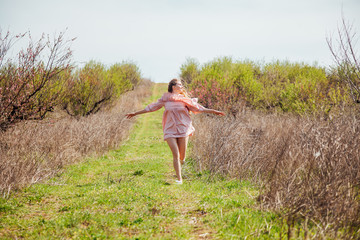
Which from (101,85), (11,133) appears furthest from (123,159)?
(101,85)

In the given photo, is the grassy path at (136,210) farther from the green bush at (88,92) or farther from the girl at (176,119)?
the green bush at (88,92)

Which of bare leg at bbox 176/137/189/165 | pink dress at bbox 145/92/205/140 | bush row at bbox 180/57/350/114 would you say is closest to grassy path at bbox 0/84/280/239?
bare leg at bbox 176/137/189/165

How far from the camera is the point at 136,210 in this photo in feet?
15.3

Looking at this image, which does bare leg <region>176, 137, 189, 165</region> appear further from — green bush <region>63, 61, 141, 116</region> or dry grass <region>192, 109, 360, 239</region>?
green bush <region>63, 61, 141, 116</region>

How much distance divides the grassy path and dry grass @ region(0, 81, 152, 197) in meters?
Answer: 0.35

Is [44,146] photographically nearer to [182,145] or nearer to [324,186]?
[182,145]

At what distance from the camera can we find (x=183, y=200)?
17.4ft

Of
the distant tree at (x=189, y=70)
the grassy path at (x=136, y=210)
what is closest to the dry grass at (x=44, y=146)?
the grassy path at (x=136, y=210)

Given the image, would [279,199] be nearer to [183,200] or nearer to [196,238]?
[196,238]

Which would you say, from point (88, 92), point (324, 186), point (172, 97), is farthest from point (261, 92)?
point (324, 186)

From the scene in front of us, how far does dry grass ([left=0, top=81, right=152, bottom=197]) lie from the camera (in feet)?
19.4

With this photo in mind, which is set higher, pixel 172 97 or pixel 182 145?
pixel 172 97

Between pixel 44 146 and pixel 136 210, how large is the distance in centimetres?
478

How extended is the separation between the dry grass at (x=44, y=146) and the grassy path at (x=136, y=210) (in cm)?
35
